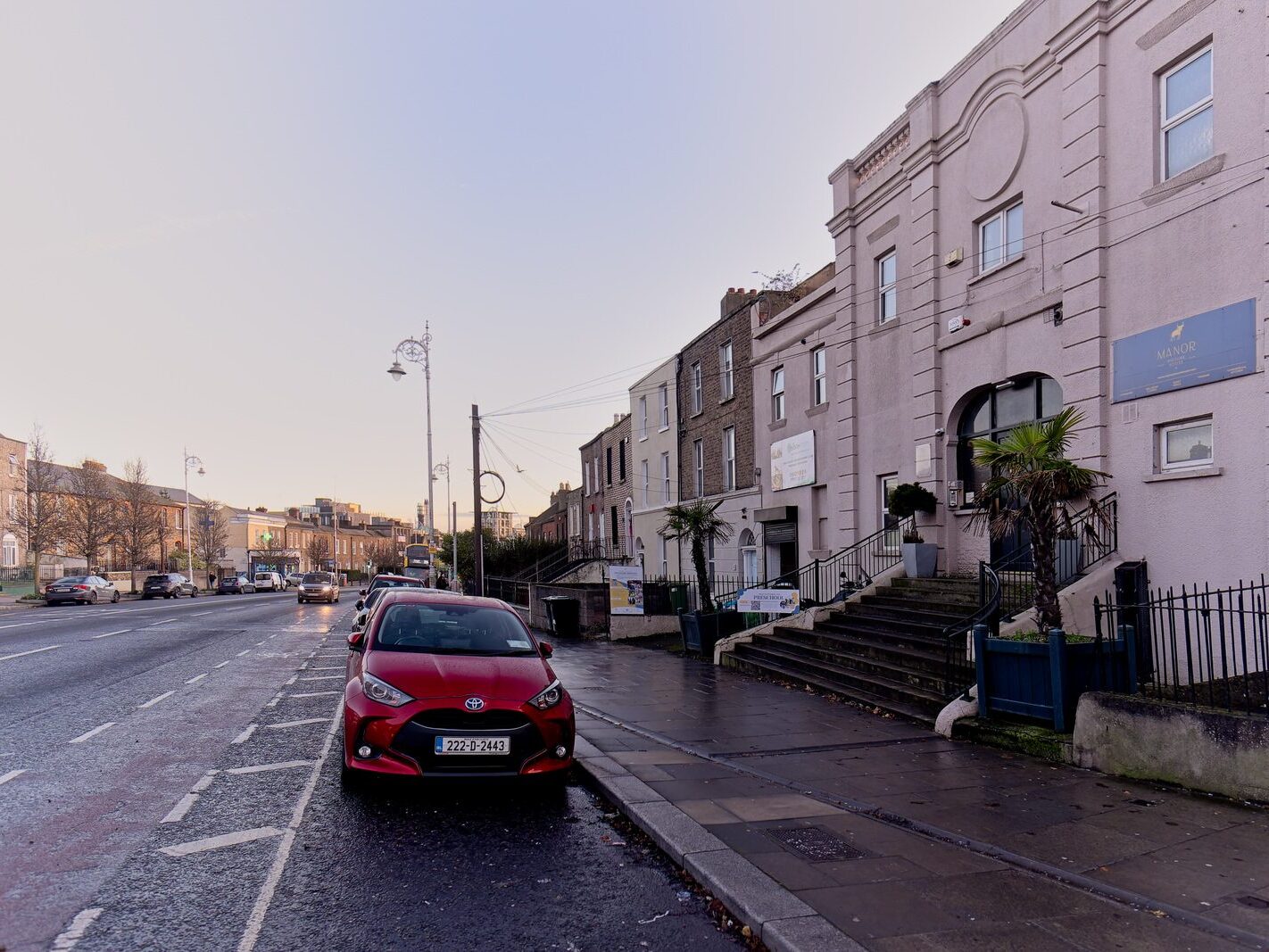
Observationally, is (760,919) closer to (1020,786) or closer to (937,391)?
(1020,786)

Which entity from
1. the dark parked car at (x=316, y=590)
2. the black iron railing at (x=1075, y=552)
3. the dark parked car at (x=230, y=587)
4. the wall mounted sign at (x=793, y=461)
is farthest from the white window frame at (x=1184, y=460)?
the dark parked car at (x=230, y=587)

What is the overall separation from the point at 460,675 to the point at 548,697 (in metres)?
0.74

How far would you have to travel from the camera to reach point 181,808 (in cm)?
573

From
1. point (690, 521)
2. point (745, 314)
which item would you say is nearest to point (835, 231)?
point (745, 314)

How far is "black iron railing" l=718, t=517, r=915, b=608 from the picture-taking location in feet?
48.0

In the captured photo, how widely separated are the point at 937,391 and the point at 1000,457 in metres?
5.88

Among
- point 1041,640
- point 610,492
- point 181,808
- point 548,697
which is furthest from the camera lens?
point 610,492

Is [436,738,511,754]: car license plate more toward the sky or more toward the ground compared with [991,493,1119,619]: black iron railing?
more toward the ground

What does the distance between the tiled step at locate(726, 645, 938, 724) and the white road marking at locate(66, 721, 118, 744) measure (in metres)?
8.54

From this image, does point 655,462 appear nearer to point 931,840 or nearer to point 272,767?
point 272,767

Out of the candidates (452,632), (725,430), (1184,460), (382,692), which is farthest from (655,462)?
(382,692)

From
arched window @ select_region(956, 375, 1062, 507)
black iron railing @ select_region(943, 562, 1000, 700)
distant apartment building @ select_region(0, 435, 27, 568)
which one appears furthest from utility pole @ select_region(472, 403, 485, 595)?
distant apartment building @ select_region(0, 435, 27, 568)

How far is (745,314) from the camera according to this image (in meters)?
22.6

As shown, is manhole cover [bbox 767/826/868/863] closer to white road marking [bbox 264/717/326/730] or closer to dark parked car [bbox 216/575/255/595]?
white road marking [bbox 264/717/326/730]
